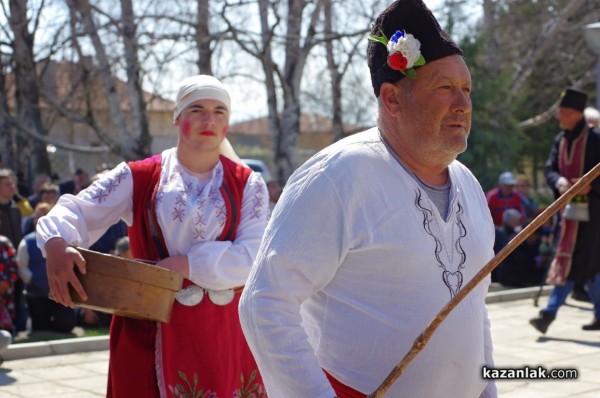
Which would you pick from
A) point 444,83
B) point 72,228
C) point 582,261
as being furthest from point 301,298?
point 582,261

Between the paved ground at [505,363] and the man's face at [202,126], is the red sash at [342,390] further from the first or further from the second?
the paved ground at [505,363]

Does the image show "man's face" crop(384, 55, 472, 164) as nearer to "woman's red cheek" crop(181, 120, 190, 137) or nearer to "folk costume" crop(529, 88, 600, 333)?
"woman's red cheek" crop(181, 120, 190, 137)

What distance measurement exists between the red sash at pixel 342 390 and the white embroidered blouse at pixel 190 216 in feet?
5.43

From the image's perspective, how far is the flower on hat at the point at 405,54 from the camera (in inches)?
107

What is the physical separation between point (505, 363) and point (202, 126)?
4.57 meters

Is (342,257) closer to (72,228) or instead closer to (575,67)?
(72,228)

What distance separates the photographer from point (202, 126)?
466 centimetres

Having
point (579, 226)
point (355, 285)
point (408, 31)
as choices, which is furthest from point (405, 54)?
point (579, 226)

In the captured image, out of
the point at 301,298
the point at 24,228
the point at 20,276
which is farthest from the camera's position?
the point at 24,228

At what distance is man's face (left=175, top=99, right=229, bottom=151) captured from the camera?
4668 millimetres

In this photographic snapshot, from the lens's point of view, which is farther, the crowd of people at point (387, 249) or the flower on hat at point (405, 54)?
the flower on hat at point (405, 54)

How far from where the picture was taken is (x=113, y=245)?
10680 millimetres

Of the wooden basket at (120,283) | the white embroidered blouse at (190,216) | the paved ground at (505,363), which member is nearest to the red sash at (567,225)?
the paved ground at (505,363)

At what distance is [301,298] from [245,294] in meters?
0.16
